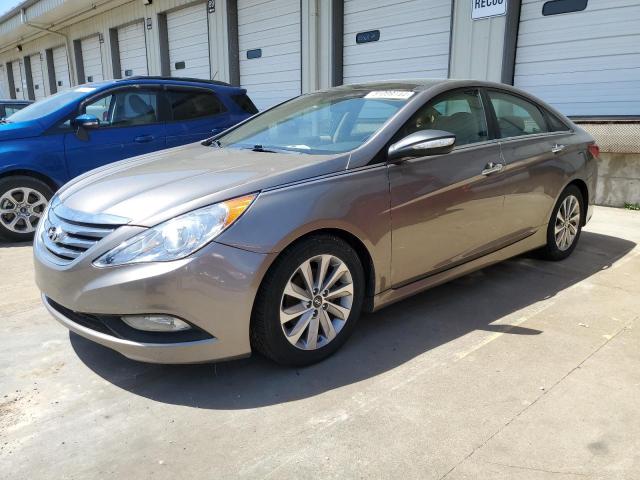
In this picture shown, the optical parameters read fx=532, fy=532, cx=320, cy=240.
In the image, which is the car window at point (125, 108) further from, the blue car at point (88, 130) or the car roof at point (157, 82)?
the car roof at point (157, 82)

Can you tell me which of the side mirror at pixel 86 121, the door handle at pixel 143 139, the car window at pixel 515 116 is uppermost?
the car window at pixel 515 116

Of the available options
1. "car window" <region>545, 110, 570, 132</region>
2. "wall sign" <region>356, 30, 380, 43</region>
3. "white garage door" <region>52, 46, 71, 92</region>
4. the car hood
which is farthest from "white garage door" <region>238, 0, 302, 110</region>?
"white garage door" <region>52, 46, 71, 92</region>

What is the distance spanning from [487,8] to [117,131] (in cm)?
564

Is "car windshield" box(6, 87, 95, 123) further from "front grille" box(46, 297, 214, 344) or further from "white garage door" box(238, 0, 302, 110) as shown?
"white garage door" box(238, 0, 302, 110)

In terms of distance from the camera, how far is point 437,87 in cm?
347

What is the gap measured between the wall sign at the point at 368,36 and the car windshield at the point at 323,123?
6.40m

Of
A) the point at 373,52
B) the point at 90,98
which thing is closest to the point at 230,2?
the point at 373,52

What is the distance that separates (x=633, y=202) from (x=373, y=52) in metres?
5.23

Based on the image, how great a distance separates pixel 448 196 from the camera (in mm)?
A: 3295

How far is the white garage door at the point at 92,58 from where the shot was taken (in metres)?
19.1

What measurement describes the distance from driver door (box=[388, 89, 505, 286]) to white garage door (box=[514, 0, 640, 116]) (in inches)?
172

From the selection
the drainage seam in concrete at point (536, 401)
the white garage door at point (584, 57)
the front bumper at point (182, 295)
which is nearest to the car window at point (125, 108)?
the front bumper at point (182, 295)

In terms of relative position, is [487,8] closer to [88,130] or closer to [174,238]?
[88,130]

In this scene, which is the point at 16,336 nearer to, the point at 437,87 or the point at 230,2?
the point at 437,87
